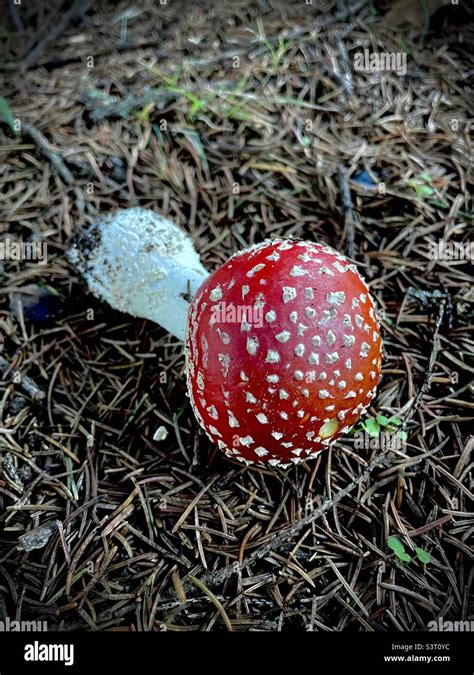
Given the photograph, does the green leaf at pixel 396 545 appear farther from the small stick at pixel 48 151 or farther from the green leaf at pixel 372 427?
the small stick at pixel 48 151

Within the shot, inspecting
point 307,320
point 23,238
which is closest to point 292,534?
→ point 307,320

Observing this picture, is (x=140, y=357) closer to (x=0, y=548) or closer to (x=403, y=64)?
(x=0, y=548)

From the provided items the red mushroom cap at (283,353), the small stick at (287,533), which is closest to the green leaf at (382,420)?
the small stick at (287,533)

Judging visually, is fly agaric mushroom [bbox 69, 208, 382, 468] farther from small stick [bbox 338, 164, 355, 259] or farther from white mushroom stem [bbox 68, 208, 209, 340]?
small stick [bbox 338, 164, 355, 259]

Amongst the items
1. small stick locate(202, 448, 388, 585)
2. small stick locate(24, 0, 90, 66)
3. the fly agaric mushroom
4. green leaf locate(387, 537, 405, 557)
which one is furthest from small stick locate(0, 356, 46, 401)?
small stick locate(24, 0, 90, 66)

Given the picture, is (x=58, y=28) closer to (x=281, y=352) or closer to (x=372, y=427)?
(x=281, y=352)

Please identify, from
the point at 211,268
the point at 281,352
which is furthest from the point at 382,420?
the point at 211,268
